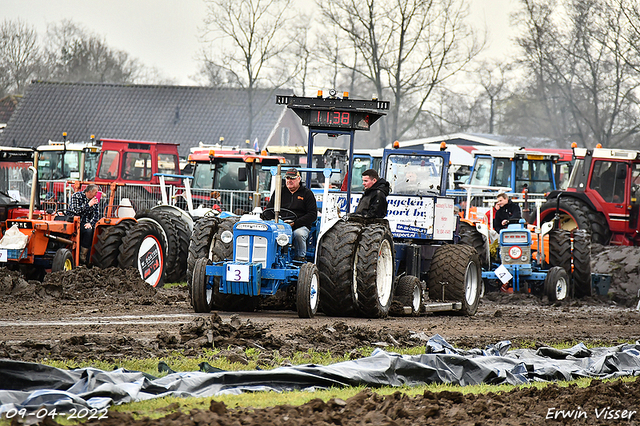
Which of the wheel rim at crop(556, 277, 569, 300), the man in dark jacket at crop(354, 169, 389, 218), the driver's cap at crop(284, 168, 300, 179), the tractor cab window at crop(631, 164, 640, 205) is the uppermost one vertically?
the tractor cab window at crop(631, 164, 640, 205)

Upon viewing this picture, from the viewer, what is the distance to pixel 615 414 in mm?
6098

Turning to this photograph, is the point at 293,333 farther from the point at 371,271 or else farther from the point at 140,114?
the point at 140,114

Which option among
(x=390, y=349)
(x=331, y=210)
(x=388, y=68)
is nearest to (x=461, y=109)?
(x=388, y=68)

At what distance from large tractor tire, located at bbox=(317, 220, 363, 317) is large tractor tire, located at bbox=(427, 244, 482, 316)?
7.94 feet

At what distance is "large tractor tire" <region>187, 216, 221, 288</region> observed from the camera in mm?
11688

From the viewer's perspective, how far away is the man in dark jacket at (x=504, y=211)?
1764 centimetres

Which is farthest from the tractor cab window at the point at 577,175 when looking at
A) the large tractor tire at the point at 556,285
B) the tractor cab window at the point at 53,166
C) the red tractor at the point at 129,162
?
the tractor cab window at the point at 53,166

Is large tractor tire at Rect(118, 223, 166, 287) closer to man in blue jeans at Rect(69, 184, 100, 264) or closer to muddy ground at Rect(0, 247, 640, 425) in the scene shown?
muddy ground at Rect(0, 247, 640, 425)

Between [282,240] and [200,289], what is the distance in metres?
1.25

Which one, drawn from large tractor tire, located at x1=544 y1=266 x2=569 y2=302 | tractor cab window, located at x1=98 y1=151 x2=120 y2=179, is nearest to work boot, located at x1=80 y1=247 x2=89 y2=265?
large tractor tire, located at x1=544 y1=266 x2=569 y2=302

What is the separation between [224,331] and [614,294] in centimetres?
1199

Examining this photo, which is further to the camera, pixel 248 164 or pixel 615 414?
pixel 248 164

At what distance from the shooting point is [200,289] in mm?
11094

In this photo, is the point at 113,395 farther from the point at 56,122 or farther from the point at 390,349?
the point at 56,122
